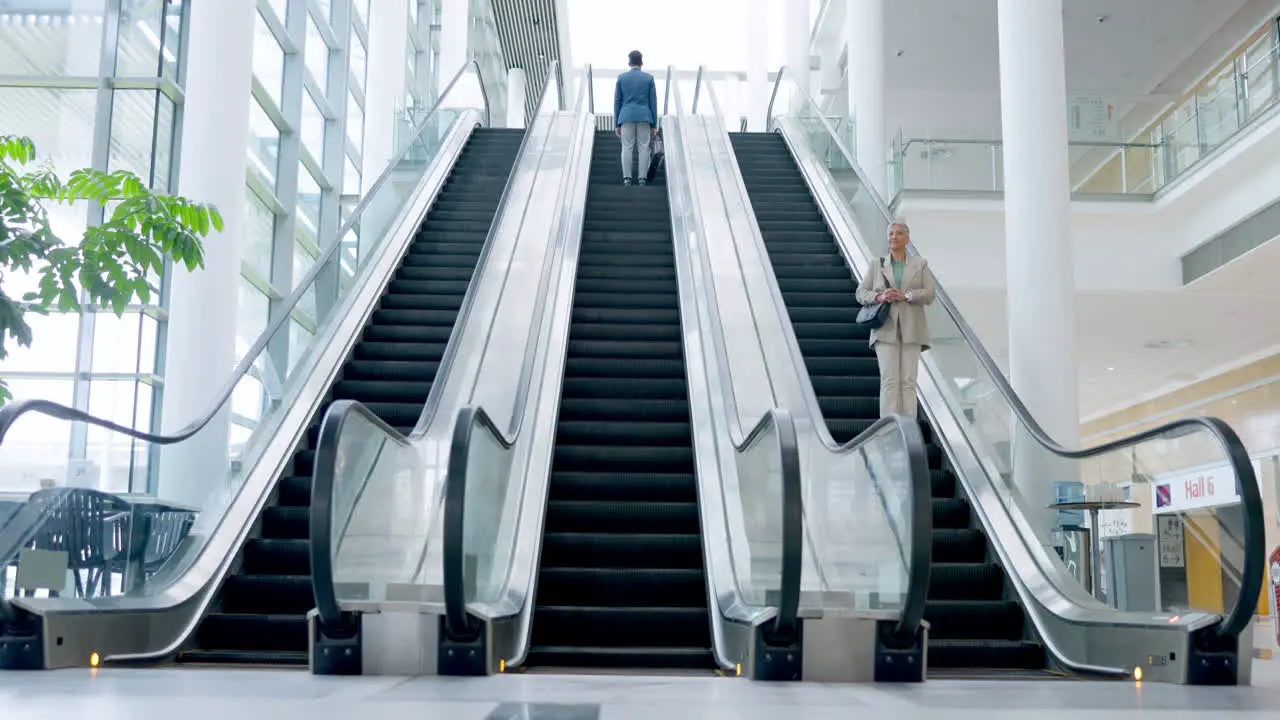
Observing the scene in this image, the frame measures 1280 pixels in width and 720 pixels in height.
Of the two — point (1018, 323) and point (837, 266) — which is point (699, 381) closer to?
point (1018, 323)

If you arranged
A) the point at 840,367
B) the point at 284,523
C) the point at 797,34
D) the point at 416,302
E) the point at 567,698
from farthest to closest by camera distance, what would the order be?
the point at 797,34 < the point at 416,302 < the point at 840,367 < the point at 284,523 < the point at 567,698

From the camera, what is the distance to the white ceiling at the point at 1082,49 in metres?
18.6

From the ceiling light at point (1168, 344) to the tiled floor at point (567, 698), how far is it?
14.3 meters

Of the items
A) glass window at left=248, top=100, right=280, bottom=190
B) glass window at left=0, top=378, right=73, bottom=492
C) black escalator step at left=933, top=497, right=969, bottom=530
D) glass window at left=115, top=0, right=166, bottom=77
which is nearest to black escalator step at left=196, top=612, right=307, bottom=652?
glass window at left=0, top=378, right=73, bottom=492

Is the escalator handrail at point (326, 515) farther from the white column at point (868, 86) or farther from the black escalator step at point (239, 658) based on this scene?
the white column at point (868, 86)

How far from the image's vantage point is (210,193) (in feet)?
29.6

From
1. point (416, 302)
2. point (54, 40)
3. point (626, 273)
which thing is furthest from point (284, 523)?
point (54, 40)

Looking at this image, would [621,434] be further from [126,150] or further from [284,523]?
[126,150]

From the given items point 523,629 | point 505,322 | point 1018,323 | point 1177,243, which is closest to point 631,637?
point 523,629

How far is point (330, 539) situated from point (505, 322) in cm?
454

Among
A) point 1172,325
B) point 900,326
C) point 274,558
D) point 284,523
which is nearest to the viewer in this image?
point 274,558

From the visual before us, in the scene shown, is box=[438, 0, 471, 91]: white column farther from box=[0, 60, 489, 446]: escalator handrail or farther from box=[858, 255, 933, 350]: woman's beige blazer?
box=[858, 255, 933, 350]: woman's beige blazer

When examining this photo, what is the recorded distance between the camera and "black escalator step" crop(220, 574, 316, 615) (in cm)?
637

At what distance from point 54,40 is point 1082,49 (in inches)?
Result: 620
